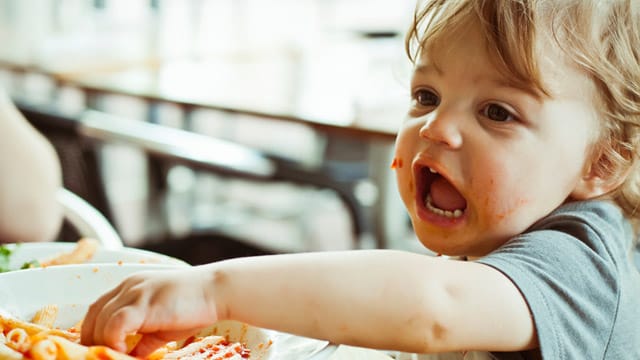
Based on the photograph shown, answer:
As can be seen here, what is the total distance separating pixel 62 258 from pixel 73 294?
0.13 m

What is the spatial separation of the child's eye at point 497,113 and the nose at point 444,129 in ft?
0.09

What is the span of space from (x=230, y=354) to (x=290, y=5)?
604cm

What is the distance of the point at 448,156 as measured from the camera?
0.78 meters

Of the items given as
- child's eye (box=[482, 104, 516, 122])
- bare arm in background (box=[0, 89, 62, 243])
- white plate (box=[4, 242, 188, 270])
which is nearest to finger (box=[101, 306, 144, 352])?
white plate (box=[4, 242, 188, 270])

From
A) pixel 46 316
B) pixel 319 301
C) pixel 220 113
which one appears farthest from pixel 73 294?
pixel 220 113

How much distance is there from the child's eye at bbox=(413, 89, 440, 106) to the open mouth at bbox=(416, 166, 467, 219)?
82mm

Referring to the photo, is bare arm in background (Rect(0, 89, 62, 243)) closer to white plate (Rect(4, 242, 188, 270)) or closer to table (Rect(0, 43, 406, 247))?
white plate (Rect(4, 242, 188, 270))

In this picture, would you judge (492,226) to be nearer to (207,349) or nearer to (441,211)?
(441,211)

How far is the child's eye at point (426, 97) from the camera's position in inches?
33.5

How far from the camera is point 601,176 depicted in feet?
2.74

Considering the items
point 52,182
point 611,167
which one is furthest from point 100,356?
point 52,182

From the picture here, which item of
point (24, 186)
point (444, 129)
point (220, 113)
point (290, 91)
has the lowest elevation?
point (290, 91)

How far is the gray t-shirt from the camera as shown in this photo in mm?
677

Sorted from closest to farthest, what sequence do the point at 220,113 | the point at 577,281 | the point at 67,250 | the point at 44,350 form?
the point at 44,350 → the point at 577,281 → the point at 67,250 → the point at 220,113
